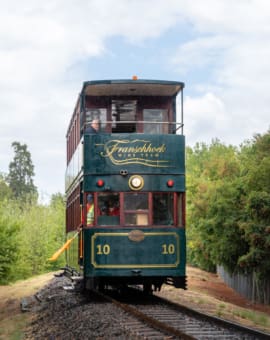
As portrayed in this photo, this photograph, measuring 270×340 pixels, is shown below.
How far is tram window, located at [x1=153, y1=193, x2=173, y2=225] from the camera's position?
17422mm

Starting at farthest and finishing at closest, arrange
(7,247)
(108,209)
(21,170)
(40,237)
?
1. (21,170)
2. (40,237)
3. (7,247)
4. (108,209)

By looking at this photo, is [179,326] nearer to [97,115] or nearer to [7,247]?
[97,115]

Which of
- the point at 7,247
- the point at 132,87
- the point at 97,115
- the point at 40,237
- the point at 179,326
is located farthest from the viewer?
the point at 40,237

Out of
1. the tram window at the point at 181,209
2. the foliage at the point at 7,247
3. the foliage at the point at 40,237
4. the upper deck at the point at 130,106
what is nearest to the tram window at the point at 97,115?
the upper deck at the point at 130,106

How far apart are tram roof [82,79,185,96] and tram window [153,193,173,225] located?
265 cm

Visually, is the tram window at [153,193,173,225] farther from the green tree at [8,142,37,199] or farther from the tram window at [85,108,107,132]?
the green tree at [8,142,37,199]

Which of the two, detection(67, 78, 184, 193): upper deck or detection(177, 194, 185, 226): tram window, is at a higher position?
detection(67, 78, 184, 193): upper deck

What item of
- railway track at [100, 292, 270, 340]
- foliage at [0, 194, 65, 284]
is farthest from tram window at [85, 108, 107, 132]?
foliage at [0, 194, 65, 284]

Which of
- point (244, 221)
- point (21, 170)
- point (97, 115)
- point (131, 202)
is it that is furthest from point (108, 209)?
point (21, 170)

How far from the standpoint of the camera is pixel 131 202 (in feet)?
57.1

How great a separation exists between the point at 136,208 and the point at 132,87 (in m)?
3.00

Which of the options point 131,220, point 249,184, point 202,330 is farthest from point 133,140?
point 249,184

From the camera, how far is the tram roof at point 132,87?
18.0 meters

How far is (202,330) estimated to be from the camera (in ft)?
41.2
